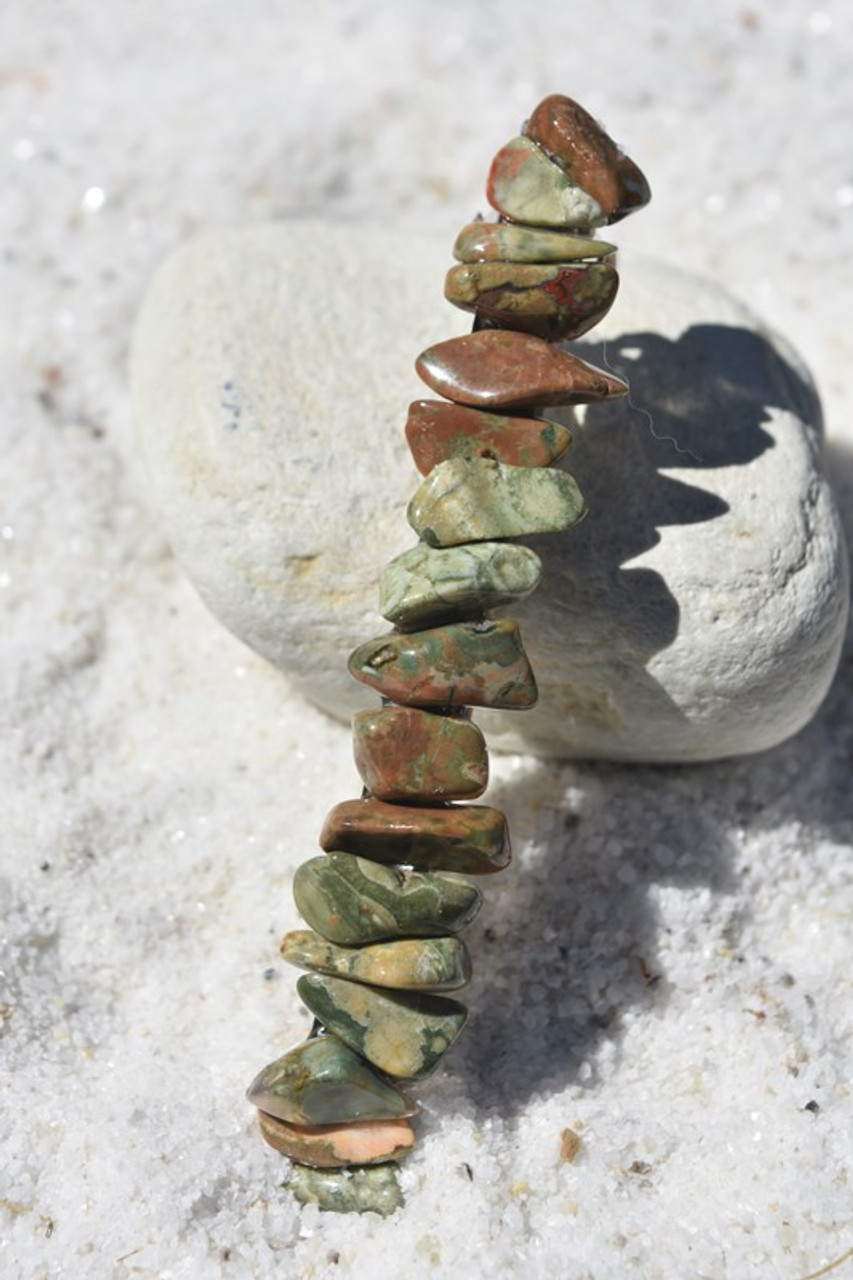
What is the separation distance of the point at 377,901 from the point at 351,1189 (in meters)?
0.42

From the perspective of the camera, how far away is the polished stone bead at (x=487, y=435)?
198cm

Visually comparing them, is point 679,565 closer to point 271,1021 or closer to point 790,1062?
point 790,1062

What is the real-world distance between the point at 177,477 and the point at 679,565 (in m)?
0.85

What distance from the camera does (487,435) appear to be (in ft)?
6.50

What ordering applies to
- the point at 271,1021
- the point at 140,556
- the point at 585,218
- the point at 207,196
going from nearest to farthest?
the point at 585,218 < the point at 271,1021 < the point at 140,556 < the point at 207,196

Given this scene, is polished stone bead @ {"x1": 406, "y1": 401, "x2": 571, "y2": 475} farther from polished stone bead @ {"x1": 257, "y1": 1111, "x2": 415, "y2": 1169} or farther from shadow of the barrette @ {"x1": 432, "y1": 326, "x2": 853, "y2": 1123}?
polished stone bead @ {"x1": 257, "y1": 1111, "x2": 415, "y2": 1169}

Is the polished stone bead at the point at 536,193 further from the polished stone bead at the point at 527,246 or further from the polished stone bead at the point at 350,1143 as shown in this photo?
the polished stone bead at the point at 350,1143

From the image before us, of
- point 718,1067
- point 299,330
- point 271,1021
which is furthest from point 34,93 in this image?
point 718,1067

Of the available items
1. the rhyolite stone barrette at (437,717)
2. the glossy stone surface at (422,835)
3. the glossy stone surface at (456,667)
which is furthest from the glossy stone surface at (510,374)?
the glossy stone surface at (422,835)

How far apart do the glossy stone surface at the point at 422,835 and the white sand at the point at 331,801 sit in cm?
29

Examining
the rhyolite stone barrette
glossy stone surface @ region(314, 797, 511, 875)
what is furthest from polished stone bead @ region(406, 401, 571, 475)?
glossy stone surface @ region(314, 797, 511, 875)

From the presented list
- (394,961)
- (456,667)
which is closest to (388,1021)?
(394,961)

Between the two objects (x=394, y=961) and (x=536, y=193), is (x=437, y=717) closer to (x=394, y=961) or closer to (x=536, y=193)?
(x=394, y=961)

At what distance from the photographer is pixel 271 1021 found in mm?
2111
